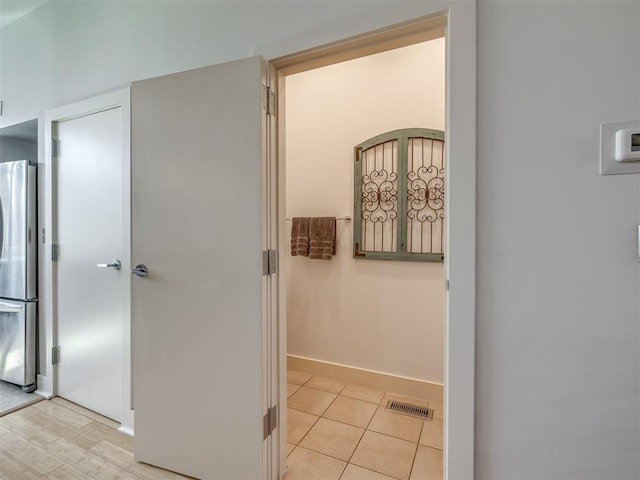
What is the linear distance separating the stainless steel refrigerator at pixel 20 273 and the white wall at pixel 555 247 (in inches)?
117

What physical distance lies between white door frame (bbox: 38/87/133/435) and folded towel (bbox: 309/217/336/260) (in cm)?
128

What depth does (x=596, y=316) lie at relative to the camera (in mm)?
949

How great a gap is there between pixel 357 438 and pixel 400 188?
1657 mm

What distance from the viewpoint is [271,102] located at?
140 centimetres

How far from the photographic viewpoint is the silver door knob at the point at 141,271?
155 centimetres

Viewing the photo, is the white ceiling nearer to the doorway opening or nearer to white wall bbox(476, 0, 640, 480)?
the doorway opening

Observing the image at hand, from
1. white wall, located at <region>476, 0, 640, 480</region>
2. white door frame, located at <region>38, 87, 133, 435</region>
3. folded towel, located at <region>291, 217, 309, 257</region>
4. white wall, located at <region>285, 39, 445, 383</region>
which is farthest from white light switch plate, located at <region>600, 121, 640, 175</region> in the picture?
white door frame, located at <region>38, 87, 133, 435</region>

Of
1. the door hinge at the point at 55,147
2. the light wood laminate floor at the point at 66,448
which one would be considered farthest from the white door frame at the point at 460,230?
the door hinge at the point at 55,147

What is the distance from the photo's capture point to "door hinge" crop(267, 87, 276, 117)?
4.53ft

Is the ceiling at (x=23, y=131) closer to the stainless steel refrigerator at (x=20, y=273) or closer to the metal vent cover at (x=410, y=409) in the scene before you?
the stainless steel refrigerator at (x=20, y=273)

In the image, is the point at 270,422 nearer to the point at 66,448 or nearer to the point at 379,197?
the point at 66,448

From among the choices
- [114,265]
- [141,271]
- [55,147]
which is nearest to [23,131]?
[55,147]

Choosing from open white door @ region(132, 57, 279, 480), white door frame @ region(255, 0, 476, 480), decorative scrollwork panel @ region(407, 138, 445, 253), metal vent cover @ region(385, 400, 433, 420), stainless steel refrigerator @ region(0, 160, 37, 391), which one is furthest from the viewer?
stainless steel refrigerator @ region(0, 160, 37, 391)

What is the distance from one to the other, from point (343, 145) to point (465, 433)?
2023 mm
